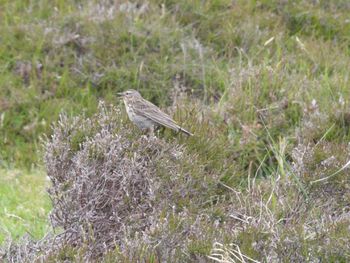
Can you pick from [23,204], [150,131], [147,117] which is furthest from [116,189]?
[23,204]

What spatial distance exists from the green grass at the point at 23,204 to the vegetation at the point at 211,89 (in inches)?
0.9

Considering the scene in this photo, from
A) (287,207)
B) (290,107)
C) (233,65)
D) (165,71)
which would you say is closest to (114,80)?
(165,71)

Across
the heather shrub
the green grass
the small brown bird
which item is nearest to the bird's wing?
the small brown bird

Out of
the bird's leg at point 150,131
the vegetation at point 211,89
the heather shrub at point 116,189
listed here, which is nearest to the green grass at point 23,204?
the vegetation at point 211,89

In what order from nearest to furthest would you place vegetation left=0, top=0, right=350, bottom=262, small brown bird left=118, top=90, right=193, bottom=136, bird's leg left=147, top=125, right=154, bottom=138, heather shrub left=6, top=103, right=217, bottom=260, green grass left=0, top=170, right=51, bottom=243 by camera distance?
heather shrub left=6, top=103, right=217, bottom=260, vegetation left=0, top=0, right=350, bottom=262, bird's leg left=147, top=125, right=154, bottom=138, small brown bird left=118, top=90, right=193, bottom=136, green grass left=0, top=170, right=51, bottom=243

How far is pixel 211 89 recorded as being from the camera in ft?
35.1

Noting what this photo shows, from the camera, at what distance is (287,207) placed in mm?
6430

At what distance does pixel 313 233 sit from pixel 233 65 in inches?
217

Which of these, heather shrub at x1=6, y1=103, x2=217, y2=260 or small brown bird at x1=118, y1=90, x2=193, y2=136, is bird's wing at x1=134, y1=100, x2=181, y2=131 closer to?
small brown bird at x1=118, y1=90, x2=193, y2=136

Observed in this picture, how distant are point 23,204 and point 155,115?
1.66m

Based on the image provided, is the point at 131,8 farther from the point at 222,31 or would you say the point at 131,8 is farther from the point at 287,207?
the point at 287,207

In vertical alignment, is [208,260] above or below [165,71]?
above

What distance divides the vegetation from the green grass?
22mm

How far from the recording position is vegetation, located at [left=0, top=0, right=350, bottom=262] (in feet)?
22.1
